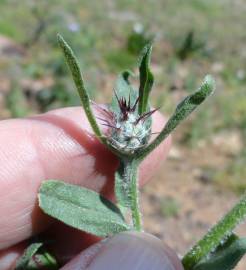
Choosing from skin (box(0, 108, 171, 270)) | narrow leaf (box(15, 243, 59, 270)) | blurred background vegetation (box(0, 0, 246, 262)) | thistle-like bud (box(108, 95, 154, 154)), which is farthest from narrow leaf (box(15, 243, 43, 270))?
blurred background vegetation (box(0, 0, 246, 262))

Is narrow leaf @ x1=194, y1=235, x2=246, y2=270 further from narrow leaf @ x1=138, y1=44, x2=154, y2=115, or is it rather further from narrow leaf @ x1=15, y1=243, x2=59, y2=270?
narrow leaf @ x1=15, y1=243, x2=59, y2=270

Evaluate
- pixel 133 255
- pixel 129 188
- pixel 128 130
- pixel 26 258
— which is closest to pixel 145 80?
pixel 128 130

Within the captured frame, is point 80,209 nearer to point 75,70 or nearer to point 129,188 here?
point 129,188

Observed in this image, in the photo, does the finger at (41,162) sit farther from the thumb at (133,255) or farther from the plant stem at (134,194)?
the thumb at (133,255)

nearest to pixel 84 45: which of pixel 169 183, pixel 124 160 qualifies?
pixel 169 183

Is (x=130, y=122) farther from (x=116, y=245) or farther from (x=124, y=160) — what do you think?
(x=116, y=245)
